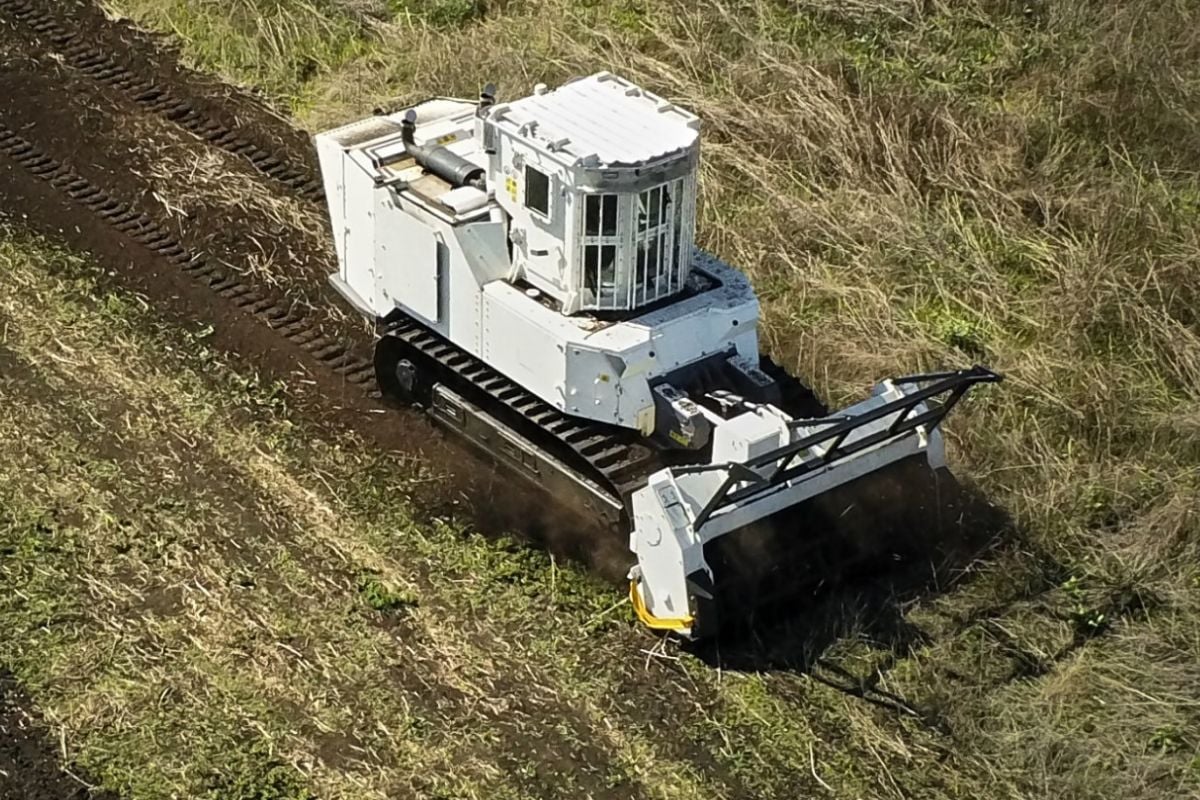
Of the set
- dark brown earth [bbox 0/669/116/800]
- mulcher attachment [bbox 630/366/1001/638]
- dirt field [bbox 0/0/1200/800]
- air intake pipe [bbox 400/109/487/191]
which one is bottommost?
dark brown earth [bbox 0/669/116/800]

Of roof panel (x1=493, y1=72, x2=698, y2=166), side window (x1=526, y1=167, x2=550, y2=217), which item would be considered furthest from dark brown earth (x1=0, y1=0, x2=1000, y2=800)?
roof panel (x1=493, y1=72, x2=698, y2=166)

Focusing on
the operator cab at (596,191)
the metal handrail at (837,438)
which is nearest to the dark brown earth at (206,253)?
the metal handrail at (837,438)

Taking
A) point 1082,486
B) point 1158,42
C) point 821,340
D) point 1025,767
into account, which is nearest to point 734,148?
point 821,340

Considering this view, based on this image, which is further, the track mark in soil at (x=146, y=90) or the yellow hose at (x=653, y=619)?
the track mark in soil at (x=146, y=90)

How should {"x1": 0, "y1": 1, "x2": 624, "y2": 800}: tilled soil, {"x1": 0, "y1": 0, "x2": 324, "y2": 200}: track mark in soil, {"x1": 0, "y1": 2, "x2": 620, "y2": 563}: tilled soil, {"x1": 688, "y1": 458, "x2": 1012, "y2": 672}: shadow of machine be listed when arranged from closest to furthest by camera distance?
{"x1": 688, "y1": 458, "x2": 1012, "y2": 672}: shadow of machine
{"x1": 0, "y1": 1, "x2": 624, "y2": 800}: tilled soil
{"x1": 0, "y1": 2, "x2": 620, "y2": 563}: tilled soil
{"x1": 0, "y1": 0, "x2": 324, "y2": 200}: track mark in soil

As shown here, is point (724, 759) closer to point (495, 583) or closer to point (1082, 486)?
point (495, 583)

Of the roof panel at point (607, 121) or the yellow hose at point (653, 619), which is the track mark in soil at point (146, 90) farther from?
the yellow hose at point (653, 619)

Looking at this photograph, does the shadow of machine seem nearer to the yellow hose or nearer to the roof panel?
the yellow hose
